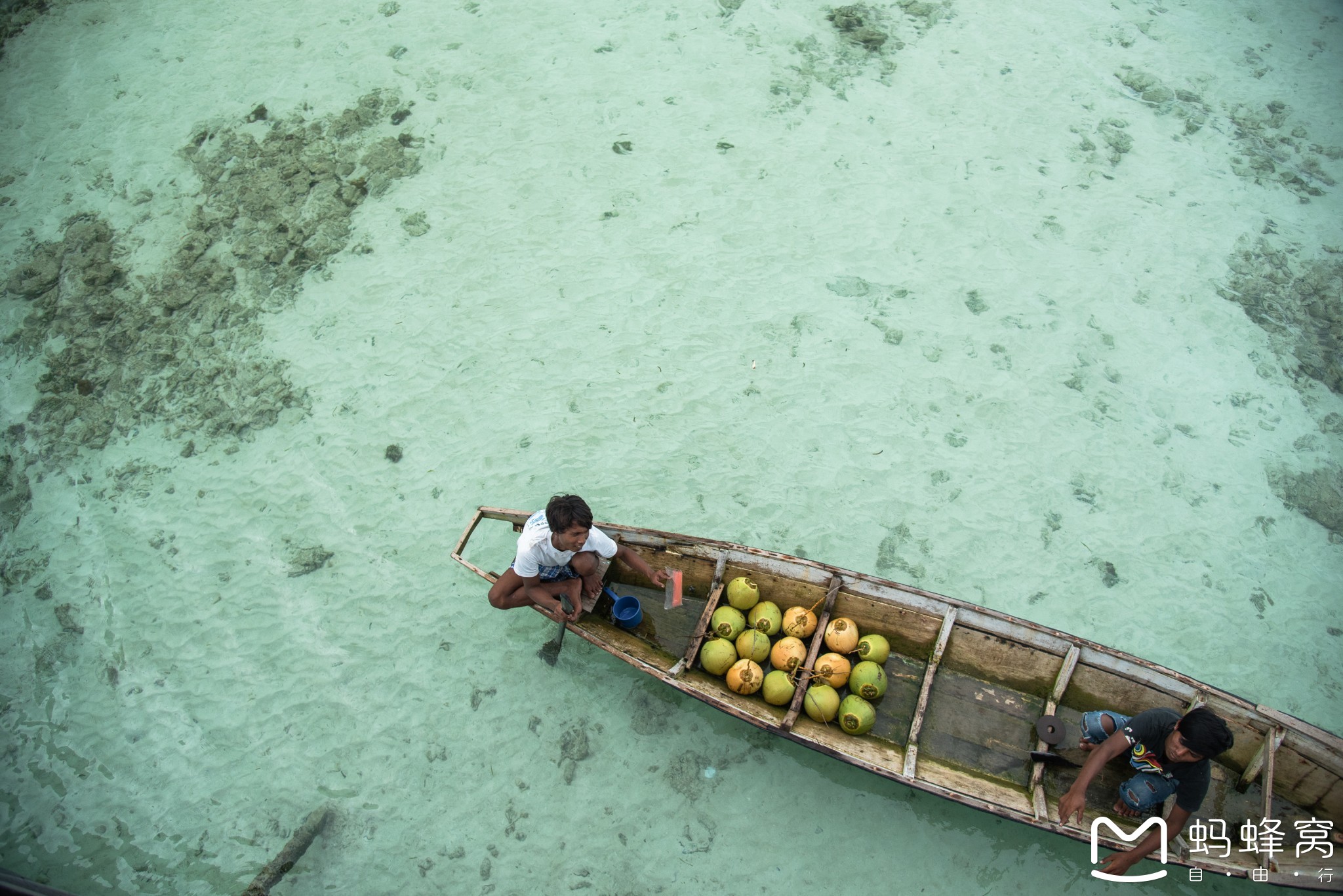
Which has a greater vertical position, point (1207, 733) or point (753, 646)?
point (1207, 733)

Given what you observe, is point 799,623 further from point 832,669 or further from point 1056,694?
point 1056,694

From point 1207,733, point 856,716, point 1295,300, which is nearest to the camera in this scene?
point 1207,733

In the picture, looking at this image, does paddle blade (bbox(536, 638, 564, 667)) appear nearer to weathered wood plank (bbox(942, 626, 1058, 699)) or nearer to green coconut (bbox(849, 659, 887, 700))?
green coconut (bbox(849, 659, 887, 700))

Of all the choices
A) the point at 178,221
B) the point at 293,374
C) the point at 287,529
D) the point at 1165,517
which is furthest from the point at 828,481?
the point at 178,221

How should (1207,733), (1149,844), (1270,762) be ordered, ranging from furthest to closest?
(1270,762)
(1149,844)
(1207,733)

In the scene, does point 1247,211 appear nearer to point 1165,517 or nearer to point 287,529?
point 1165,517

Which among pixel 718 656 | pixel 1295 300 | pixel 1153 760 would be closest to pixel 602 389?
pixel 718 656

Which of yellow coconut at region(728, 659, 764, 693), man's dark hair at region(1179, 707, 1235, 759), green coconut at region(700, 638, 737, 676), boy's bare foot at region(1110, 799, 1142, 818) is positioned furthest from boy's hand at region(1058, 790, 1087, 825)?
green coconut at region(700, 638, 737, 676)

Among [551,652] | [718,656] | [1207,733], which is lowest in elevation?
[551,652]
